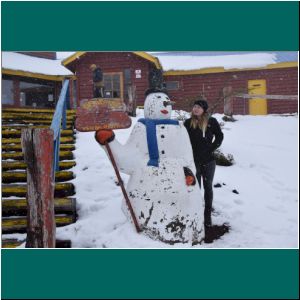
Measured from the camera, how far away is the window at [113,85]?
3.66 meters

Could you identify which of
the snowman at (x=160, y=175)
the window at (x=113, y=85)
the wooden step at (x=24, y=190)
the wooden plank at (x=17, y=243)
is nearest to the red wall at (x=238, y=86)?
the snowman at (x=160, y=175)

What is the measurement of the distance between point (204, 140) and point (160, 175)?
0.54 metres

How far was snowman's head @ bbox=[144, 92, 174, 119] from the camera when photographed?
2533mm

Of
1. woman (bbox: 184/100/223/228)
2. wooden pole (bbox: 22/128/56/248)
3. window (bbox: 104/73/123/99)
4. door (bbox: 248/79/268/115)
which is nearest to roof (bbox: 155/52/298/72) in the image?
door (bbox: 248/79/268/115)

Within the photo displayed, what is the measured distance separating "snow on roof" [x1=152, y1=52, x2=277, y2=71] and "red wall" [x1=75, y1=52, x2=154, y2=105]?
9.7 inches

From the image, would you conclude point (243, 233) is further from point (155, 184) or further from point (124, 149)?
point (124, 149)

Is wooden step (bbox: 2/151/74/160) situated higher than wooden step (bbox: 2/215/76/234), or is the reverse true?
wooden step (bbox: 2/151/74/160)

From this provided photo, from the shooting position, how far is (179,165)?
2523mm

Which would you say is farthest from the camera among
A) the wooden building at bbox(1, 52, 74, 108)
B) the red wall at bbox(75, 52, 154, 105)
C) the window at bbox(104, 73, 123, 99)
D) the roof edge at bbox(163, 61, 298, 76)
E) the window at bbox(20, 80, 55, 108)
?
the window at bbox(20, 80, 55, 108)

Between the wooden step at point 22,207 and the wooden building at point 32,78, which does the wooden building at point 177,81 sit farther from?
the wooden step at point 22,207

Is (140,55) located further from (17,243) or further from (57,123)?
(17,243)

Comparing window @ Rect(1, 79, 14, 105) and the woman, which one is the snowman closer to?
the woman

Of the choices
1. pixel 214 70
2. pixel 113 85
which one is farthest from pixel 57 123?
pixel 214 70

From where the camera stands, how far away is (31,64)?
4062 mm
